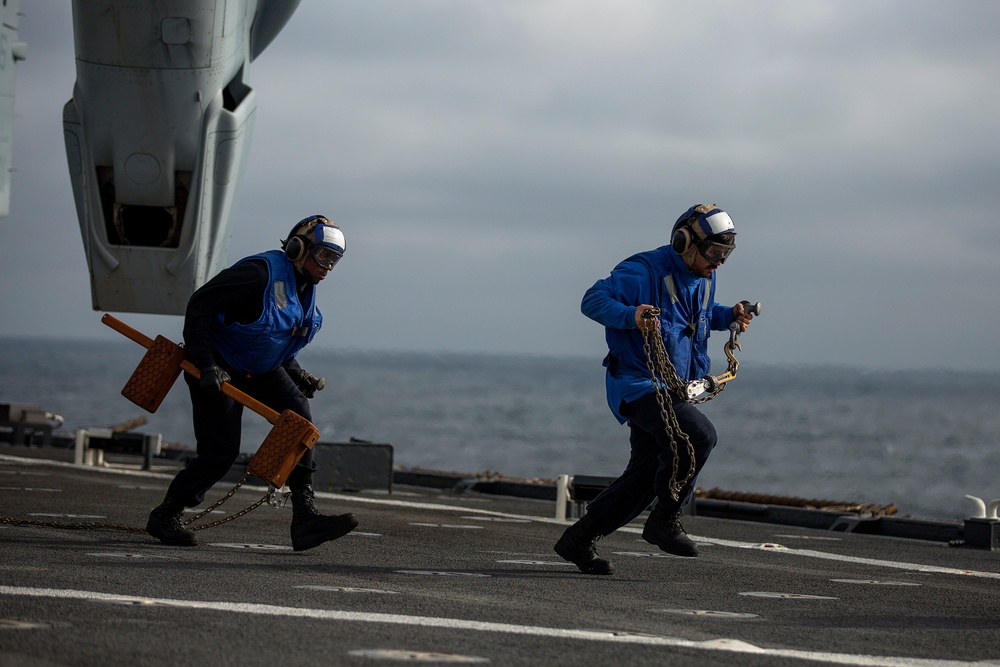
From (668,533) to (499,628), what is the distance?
272cm

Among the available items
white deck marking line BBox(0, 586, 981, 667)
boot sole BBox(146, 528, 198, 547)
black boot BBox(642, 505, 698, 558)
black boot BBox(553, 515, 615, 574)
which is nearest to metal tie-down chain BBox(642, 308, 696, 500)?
black boot BBox(642, 505, 698, 558)

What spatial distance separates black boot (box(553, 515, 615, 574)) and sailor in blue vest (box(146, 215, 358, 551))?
1.18m

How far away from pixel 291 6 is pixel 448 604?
27.6 ft

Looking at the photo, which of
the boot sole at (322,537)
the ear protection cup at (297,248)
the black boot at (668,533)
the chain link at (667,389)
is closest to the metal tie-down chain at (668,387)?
the chain link at (667,389)

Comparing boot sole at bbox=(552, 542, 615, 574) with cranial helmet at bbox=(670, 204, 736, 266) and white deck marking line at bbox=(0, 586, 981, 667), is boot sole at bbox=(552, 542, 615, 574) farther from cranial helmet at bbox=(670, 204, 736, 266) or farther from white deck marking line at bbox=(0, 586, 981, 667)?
white deck marking line at bbox=(0, 586, 981, 667)

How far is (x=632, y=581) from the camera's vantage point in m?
7.01

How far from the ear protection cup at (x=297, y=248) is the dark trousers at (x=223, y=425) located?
2.38 ft

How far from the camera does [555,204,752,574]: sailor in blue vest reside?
7305mm

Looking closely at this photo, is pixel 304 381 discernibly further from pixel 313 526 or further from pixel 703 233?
pixel 703 233

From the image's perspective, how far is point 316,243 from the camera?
773 centimetres

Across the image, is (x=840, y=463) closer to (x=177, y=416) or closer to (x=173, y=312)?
(x=177, y=416)

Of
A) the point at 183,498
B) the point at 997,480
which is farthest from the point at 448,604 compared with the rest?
the point at 997,480

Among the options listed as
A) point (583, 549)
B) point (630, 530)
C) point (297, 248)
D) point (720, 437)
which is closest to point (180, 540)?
point (297, 248)

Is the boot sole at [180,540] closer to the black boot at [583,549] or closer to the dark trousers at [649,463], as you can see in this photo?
the black boot at [583,549]
